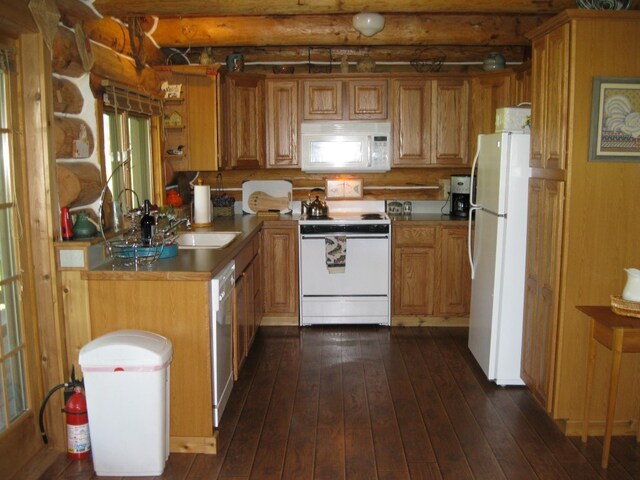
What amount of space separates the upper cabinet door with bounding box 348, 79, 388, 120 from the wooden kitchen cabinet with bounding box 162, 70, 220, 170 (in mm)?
1194

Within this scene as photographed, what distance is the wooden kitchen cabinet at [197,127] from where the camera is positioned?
473 centimetres

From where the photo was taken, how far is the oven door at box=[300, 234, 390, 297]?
4.95m

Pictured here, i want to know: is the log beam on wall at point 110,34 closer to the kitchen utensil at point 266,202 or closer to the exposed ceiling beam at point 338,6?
the exposed ceiling beam at point 338,6

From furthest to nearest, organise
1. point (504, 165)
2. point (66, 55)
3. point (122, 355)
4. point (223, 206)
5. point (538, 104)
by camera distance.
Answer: point (223, 206) → point (504, 165) → point (538, 104) → point (66, 55) → point (122, 355)

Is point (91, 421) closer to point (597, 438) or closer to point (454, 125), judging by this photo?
point (597, 438)

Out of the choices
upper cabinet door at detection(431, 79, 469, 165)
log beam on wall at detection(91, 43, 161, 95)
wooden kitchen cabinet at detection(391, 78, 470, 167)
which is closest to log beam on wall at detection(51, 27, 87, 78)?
log beam on wall at detection(91, 43, 161, 95)

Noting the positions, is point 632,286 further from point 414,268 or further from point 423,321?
point 423,321

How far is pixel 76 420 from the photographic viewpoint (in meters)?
2.81

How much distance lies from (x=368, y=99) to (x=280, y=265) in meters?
1.64

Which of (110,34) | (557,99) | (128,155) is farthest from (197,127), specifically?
(557,99)

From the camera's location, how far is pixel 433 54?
5.41m

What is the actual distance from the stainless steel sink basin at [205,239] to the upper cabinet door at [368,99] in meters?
1.70

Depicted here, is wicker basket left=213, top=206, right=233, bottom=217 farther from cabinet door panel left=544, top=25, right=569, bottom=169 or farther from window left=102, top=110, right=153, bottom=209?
cabinet door panel left=544, top=25, right=569, bottom=169

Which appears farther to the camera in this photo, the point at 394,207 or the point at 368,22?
the point at 394,207
